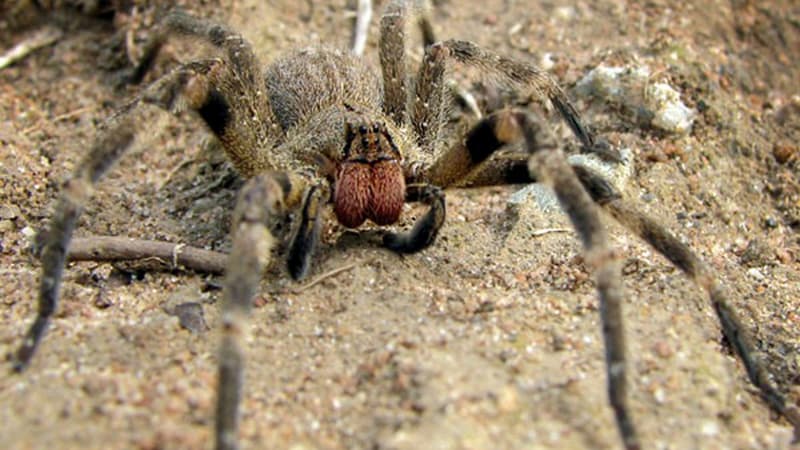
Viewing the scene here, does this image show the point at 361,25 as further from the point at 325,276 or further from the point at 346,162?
the point at 325,276

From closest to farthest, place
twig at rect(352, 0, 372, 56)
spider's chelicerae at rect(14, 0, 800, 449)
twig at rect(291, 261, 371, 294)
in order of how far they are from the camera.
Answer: spider's chelicerae at rect(14, 0, 800, 449) < twig at rect(291, 261, 371, 294) < twig at rect(352, 0, 372, 56)

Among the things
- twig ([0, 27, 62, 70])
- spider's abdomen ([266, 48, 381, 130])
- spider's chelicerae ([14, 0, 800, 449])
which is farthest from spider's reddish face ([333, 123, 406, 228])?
twig ([0, 27, 62, 70])

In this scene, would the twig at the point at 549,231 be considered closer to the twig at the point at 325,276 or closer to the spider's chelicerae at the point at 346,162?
the spider's chelicerae at the point at 346,162

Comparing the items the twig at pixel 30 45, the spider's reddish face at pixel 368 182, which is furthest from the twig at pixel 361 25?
the twig at pixel 30 45

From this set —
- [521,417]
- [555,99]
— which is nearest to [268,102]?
[555,99]

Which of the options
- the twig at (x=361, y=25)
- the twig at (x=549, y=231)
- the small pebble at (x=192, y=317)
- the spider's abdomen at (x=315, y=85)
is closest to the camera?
the small pebble at (x=192, y=317)

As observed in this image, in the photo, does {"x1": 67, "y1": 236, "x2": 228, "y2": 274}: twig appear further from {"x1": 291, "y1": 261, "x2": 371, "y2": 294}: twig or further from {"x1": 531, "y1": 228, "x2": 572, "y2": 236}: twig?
{"x1": 531, "y1": 228, "x2": 572, "y2": 236}: twig

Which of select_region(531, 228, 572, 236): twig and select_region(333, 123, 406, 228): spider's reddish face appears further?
select_region(531, 228, 572, 236): twig

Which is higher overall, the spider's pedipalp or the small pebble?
the spider's pedipalp
